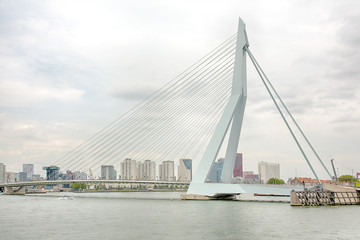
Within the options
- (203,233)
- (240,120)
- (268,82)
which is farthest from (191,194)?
(203,233)

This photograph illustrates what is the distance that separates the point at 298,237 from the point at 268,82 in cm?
2438

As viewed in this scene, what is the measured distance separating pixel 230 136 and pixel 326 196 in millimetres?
11276

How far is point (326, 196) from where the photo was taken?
38.6m

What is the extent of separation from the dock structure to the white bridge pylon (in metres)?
5.29

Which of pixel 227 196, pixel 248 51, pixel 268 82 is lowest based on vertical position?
pixel 227 196

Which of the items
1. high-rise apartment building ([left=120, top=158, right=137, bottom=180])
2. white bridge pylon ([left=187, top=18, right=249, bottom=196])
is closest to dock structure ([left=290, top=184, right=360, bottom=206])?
white bridge pylon ([left=187, top=18, right=249, bottom=196])

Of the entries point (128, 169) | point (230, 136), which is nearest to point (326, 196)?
point (230, 136)

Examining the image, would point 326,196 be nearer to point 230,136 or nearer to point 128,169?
point 230,136

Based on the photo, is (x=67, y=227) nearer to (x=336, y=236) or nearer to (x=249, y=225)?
(x=249, y=225)

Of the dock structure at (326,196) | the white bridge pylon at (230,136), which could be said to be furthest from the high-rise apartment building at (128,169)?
the dock structure at (326,196)

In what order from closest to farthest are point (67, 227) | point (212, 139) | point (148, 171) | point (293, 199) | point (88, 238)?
point (88, 238) < point (67, 227) < point (293, 199) < point (212, 139) < point (148, 171)

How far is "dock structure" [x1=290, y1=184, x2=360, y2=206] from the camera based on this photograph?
36469 millimetres

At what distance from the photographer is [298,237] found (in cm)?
1836

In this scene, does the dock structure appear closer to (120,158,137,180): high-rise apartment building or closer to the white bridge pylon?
the white bridge pylon
